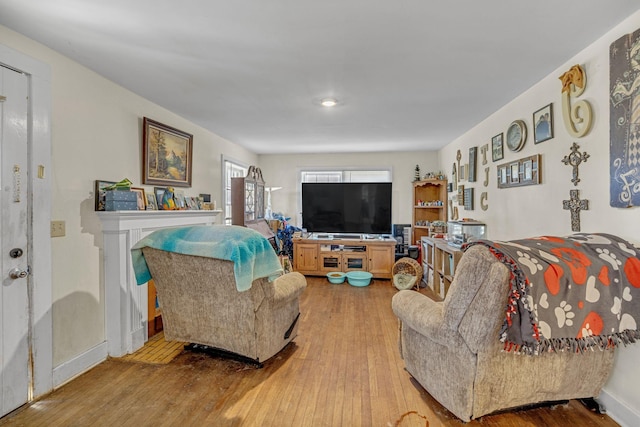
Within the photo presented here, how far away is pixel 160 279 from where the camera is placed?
7.43 ft

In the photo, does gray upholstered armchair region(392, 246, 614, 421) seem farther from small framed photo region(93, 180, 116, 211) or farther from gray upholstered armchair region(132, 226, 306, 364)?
small framed photo region(93, 180, 116, 211)

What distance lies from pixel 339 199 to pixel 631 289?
13.2ft

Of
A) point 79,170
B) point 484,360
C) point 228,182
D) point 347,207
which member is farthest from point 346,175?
point 484,360

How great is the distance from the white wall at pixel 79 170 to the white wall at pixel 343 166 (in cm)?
338

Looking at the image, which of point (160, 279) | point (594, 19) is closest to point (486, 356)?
point (594, 19)

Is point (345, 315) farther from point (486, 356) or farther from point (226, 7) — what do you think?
point (226, 7)

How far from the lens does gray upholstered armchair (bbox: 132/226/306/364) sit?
1973 mm

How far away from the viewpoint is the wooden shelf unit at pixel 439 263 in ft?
11.3

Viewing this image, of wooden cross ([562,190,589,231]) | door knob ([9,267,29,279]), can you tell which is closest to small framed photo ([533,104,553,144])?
wooden cross ([562,190,589,231])

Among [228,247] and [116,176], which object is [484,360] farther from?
[116,176]

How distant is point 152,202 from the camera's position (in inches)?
116

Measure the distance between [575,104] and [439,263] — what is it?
2.37 metres

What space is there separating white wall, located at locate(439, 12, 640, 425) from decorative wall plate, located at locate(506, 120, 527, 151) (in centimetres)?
5

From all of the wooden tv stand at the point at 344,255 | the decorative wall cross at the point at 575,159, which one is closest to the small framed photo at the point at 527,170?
the decorative wall cross at the point at 575,159
